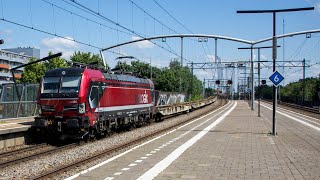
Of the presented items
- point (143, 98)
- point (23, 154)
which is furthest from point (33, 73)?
point (23, 154)

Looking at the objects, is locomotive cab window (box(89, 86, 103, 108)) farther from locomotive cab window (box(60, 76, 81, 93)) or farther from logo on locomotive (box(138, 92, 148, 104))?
logo on locomotive (box(138, 92, 148, 104))

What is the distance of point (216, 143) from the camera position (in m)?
17.0

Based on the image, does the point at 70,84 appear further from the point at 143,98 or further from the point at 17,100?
the point at 143,98

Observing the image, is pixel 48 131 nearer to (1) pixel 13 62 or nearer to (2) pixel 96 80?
(2) pixel 96 80

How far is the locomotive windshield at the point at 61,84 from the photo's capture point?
733 inches

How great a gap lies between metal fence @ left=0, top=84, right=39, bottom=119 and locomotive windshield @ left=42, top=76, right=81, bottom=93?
17.2 feet

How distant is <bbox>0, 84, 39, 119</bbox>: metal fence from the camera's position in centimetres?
2350

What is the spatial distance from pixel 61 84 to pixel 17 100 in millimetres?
7330

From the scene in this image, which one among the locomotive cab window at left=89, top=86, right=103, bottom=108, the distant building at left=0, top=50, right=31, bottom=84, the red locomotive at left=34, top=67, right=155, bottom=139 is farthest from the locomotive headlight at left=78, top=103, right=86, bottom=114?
the distant building at left=0, top=50, right=31, bottom=84

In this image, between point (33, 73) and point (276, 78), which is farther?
point (33, 73)

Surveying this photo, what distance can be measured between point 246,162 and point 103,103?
10.2 m

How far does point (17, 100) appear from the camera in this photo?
2502 centimetres

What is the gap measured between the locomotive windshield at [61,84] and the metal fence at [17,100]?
17.2ft

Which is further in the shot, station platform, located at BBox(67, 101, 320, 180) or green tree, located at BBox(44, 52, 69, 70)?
green tree, located at BBox(44, 52, 69, 70)
